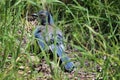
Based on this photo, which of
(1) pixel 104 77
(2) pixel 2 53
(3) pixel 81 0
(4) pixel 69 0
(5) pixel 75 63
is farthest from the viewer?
(4) pixel 69 0

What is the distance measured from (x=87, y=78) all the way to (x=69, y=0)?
1905 millimetres

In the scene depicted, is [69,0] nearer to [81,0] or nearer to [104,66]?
[81,0]

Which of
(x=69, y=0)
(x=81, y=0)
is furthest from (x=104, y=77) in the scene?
(x=69, y=0)

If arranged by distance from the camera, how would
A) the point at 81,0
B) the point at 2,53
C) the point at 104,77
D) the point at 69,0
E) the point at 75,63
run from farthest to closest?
the point at 69,0, the point at 81,0, the point at 75,63, the point at 2,53, the point at 104,77

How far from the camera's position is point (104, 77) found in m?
2.70

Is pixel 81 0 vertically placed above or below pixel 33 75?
above

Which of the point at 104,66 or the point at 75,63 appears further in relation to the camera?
the point at 75,63

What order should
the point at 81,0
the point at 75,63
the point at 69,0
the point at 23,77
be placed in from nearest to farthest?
the point at 23,77 → the point at 75,63 → the point at 81,0 → the point at 69,0

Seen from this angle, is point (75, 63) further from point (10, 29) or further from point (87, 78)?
point (10, 29)

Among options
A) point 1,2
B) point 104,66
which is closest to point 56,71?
point 104,66

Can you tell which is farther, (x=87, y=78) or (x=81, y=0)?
(x=81, y=0)

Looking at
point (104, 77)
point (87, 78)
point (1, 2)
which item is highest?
point (1, 2)

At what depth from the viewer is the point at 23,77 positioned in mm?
2928

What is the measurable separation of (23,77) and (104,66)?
1.85ft
